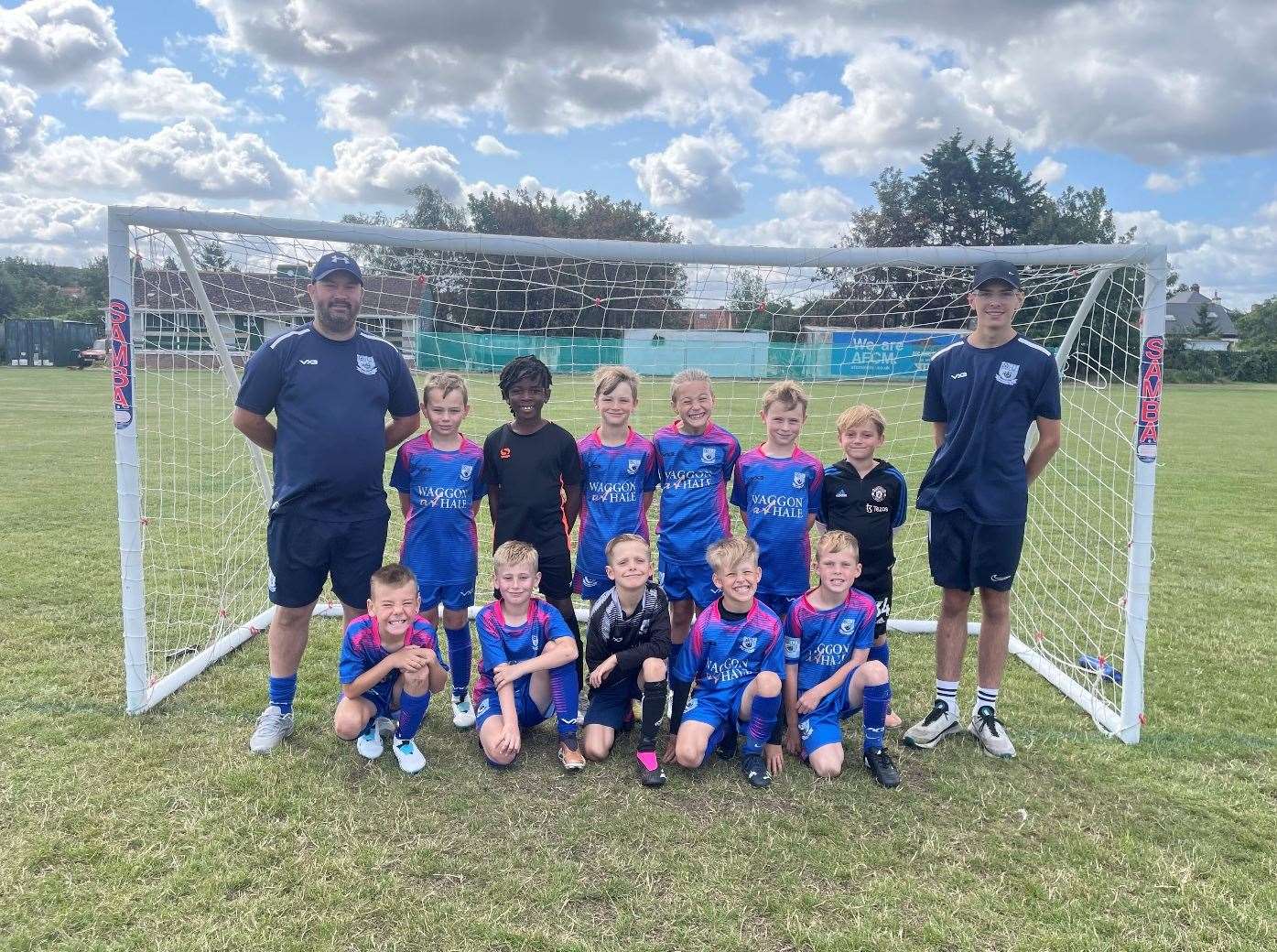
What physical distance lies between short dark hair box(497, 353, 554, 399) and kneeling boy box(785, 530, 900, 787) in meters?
1.45

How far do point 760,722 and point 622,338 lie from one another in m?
3.00

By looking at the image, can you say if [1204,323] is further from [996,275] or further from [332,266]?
[332,266]

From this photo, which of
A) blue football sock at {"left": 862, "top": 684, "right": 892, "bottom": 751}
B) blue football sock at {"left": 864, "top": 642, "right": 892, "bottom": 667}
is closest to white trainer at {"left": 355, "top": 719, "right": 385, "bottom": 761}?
blue football sock at {"left": 862, "top": 684, "right": 892, "bottom": 751}

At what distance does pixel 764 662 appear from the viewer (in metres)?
3.31

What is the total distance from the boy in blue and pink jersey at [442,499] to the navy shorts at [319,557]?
187 mm

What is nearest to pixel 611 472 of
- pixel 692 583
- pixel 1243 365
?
pixel 692 583

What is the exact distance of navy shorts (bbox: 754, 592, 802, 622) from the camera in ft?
12.0

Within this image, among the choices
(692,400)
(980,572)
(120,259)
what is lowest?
(980,572)

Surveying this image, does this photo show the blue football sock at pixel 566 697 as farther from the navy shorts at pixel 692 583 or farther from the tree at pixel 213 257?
the tree at pixel 213 257

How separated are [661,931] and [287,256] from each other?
3.55 m

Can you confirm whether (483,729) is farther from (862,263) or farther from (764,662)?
(862,263)

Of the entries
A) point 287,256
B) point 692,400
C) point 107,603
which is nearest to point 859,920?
point 692,400

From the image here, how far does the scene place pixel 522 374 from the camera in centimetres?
348

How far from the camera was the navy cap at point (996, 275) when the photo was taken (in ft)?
10.7
